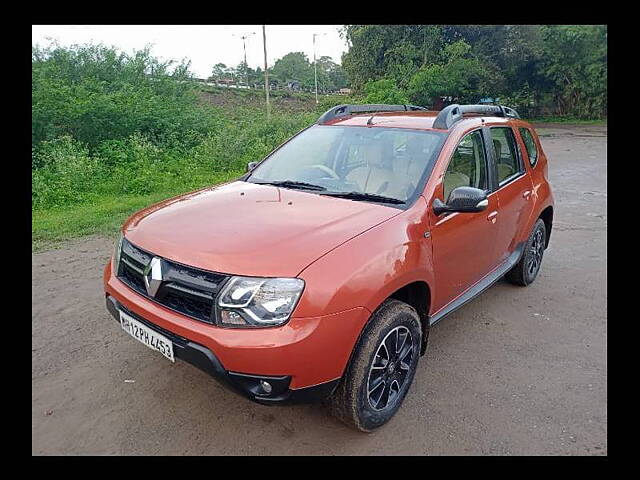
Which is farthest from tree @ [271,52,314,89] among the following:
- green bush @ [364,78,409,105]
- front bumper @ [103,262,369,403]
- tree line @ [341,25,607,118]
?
front bumper @ [103,262,369,403]

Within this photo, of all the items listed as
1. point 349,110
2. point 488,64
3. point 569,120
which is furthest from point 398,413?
point 569,120

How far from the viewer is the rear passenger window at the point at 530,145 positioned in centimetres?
455

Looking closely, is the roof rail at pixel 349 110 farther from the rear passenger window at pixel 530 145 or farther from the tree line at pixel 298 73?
the tree line at pixel 298 73

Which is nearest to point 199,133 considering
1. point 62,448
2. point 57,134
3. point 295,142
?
point 57,134

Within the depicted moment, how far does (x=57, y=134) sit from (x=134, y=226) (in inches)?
377

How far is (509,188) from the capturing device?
396 centimetres

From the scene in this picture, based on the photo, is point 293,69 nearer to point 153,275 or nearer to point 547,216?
A: point 547,216

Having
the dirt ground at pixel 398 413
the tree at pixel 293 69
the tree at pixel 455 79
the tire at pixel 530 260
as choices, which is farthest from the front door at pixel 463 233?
the tree at pixel 293 69

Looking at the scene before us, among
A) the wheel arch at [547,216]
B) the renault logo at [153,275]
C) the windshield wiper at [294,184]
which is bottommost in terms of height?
the wheel arch at [547,216]

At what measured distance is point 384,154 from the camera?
3.36 metres

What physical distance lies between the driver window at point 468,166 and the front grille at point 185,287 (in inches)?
65.2

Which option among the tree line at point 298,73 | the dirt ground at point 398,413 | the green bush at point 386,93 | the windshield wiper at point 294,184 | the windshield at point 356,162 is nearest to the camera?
the dirt ground at point 398,413

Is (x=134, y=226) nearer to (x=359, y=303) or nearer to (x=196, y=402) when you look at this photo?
(x=196, y=402)

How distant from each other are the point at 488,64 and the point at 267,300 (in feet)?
88.6
